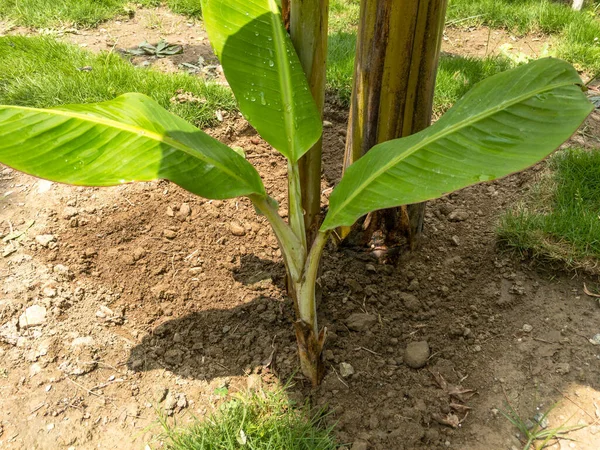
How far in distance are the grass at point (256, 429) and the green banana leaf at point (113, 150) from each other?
0.70 metres

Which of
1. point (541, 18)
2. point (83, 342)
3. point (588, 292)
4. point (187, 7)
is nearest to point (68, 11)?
point (187, 7)

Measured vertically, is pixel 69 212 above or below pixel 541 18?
below

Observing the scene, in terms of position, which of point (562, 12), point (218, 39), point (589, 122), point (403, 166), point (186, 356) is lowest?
point (186, 356)

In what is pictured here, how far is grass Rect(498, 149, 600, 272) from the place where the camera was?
6.73ft

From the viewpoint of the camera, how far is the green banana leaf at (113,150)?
4.04 feet

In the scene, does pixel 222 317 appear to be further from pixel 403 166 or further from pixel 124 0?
pixel 124 0

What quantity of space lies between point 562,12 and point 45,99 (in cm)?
389

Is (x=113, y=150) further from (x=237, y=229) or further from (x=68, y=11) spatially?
(x=68, y=11)

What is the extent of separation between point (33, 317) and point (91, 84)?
5.01 feet

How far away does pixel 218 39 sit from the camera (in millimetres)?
1605

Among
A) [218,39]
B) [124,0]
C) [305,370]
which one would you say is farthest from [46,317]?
[124,0]

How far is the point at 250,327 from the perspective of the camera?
74.9 inches

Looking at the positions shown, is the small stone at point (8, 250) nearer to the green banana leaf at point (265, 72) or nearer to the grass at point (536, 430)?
the green banana leaf at point (265, 72)

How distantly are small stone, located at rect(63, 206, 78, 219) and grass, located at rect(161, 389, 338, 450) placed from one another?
3.68 ft
